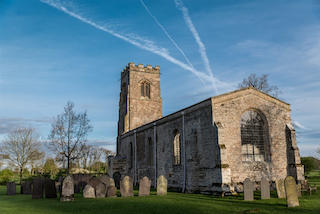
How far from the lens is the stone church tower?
1374 inches

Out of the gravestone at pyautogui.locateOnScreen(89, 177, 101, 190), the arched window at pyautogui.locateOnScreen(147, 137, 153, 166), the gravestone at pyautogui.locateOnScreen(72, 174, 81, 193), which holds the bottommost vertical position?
the gravestone at pyautogui.locateOnScreen(72, 174, 81, 193)

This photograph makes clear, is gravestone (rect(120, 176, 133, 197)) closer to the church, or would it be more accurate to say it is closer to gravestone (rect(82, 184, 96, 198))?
gravestone (rect(82, 184, 96, 198))

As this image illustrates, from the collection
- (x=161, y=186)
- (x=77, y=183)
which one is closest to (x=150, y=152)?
(x=77, y=183)

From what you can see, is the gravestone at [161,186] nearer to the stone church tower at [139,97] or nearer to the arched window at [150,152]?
the arched window at [150,152]

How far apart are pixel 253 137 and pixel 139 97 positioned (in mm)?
20688

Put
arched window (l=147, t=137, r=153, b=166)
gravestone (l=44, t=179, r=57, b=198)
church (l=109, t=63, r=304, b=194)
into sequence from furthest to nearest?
arched window (l=147, t=137, r=153, b=166), church (l=109, t=63, r=304, b=194), gravestone (l=44, t=179, r=57, b=198)

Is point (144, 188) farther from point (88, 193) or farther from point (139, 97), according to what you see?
point (139, 97)

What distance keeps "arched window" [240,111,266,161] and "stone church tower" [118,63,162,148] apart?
62.7 ft

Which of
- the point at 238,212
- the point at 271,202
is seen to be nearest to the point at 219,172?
the point at 271,202

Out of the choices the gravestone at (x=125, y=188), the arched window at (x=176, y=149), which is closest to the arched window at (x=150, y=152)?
the arched window at (x=176, y=149)

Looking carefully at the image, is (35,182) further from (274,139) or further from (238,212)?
(274,139)

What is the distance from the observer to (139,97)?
118ft

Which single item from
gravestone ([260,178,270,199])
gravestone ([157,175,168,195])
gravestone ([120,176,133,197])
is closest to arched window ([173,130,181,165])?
gravestone ([157,175,168,195])

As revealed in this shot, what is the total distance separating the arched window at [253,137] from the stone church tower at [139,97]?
62.7ft
